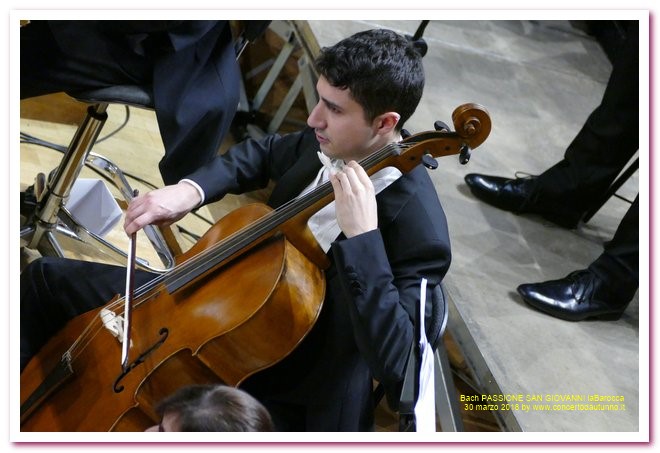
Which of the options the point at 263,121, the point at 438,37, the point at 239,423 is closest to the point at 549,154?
the point at 438,37

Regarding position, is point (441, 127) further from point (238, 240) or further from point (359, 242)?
point (238, 240)

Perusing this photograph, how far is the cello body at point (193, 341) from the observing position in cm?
150

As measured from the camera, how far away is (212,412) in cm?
116

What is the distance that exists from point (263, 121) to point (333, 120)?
2.18m

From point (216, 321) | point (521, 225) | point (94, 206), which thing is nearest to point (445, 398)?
point (521, 225)

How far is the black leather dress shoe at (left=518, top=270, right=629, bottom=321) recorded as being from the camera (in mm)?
2479

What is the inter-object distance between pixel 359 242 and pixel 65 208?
3.88ft

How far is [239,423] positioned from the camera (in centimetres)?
116

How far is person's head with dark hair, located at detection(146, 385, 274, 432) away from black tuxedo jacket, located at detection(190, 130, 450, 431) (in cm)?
36

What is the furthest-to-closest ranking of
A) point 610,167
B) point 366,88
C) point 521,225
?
point 521,225 → point 610,167 → point 366,88

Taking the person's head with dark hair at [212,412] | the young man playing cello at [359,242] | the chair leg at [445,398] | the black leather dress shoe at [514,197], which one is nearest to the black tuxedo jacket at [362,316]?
the young man playing cello at [359,242]

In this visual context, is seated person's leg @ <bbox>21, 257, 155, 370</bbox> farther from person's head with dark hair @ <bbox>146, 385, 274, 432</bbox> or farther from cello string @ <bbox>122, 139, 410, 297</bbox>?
person's head with dark hair @ <bbox>146, 385, 274, 432</bbox>

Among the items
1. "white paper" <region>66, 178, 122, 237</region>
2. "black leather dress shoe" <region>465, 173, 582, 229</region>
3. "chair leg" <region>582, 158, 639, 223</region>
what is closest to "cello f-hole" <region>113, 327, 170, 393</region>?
"white paper" <region>66, 178, 122, 237</region>
